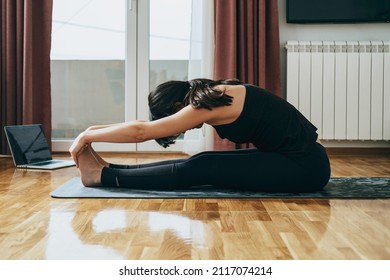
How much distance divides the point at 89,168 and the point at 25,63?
6.18 feet

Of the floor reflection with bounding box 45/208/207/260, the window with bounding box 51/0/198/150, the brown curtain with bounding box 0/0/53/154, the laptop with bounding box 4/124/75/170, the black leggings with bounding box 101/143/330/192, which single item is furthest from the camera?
the window with bounding box 51/0/198/150

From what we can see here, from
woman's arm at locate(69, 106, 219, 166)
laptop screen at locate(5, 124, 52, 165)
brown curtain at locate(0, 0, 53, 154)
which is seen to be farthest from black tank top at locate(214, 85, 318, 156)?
brown curtain at locate(0, 0, 53, 154)

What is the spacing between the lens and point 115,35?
13.1ft

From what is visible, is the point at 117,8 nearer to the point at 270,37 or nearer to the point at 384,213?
the point at 270,37

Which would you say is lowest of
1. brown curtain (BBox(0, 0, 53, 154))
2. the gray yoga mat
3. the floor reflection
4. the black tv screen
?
the floor reflection

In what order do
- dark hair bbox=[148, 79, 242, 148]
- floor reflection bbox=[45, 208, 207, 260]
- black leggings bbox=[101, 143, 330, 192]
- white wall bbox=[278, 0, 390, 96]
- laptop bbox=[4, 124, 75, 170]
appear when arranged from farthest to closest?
1. white wall bbox=[278, 0, 390, 96]
2. laptop bbox=[4, 124, 75, 170]
3. black leggings bbox=[101, 143, 330, 192]
4. dark hair bbox=[148, 79, 242, 148]
5. floor reflection bbox=[45, 208, 207, 260]

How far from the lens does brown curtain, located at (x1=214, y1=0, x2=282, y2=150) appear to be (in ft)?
11.9

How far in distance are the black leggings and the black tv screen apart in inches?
78.9

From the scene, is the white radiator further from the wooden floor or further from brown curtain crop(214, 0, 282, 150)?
the wooden floor

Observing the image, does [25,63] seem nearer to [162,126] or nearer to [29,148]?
[29,148]

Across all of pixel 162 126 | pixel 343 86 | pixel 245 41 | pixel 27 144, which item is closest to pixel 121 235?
pixel 162 126

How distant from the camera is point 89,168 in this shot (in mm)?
2074

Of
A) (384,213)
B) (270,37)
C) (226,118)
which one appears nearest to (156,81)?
(270,37)

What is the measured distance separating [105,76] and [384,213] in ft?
9.77
